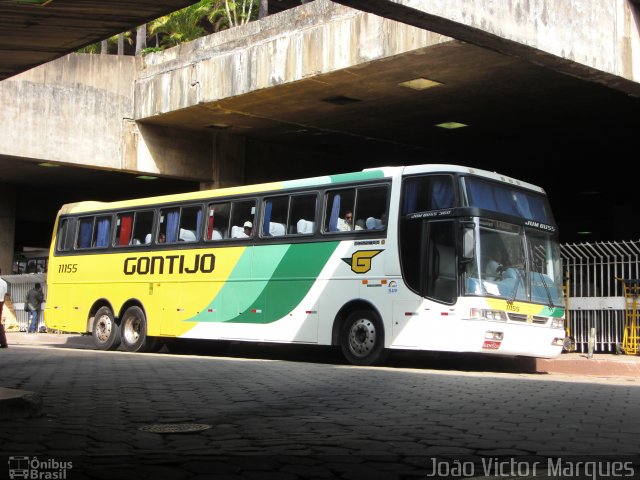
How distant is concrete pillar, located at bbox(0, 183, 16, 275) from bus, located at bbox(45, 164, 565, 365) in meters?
13.4

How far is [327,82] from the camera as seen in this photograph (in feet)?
66.3

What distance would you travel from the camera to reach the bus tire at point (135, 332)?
20.8 meters

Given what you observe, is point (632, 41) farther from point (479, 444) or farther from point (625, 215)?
point (625, 215)

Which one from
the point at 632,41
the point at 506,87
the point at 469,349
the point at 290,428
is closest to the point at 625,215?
the point at 506,87

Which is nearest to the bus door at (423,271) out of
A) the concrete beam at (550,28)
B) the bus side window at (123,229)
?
the concrete beam at (550,28)

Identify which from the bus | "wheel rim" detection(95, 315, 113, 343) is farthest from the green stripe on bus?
"wheel rim" detection(95, 315, 113, 343)

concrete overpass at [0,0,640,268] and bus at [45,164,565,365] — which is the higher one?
concrete overpass at [0,0,640,268]

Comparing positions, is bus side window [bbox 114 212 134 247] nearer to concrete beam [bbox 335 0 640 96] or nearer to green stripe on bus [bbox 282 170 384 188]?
green stripe on bus [bbox 282 170 384 188]

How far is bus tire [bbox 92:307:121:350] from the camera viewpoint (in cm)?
2127

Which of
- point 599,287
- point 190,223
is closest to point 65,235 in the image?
point 190,223

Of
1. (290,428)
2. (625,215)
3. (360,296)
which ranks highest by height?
(625,215)

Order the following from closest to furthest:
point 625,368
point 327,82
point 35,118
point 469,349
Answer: point 469,349, point 625,368, point 327,82, point 35,118

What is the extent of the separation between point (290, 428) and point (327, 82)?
1366 cm

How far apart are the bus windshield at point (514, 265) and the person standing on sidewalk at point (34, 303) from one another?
2011 centimetres
